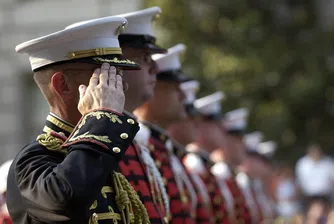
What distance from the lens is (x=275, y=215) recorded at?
45.4 feet

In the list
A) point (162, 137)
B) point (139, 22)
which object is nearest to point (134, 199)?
point (139, 22)

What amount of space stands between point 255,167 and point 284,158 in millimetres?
5245

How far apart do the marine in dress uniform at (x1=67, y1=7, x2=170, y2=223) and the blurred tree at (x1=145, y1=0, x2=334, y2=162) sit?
37.2 ft

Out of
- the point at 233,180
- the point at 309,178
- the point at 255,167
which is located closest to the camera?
the point at 233,180

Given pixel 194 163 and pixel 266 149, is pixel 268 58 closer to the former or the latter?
pixel 266 149

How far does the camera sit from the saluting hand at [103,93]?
12.3 ft

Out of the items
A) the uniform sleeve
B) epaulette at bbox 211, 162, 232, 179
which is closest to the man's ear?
the uniform sleeve

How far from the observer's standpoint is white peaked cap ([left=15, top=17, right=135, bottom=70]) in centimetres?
397

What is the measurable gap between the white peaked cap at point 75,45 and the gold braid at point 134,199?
45 cm

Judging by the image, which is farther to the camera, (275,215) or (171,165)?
(275,215)

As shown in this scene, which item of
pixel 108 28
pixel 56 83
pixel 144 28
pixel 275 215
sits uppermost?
pixel 275 215

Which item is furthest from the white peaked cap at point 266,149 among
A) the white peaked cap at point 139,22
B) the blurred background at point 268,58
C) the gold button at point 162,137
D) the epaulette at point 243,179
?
the white peaked cap at point 139,22

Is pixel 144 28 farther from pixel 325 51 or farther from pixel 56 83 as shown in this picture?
pixel 325 51

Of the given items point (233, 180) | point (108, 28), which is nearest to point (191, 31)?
point (233, 180)
